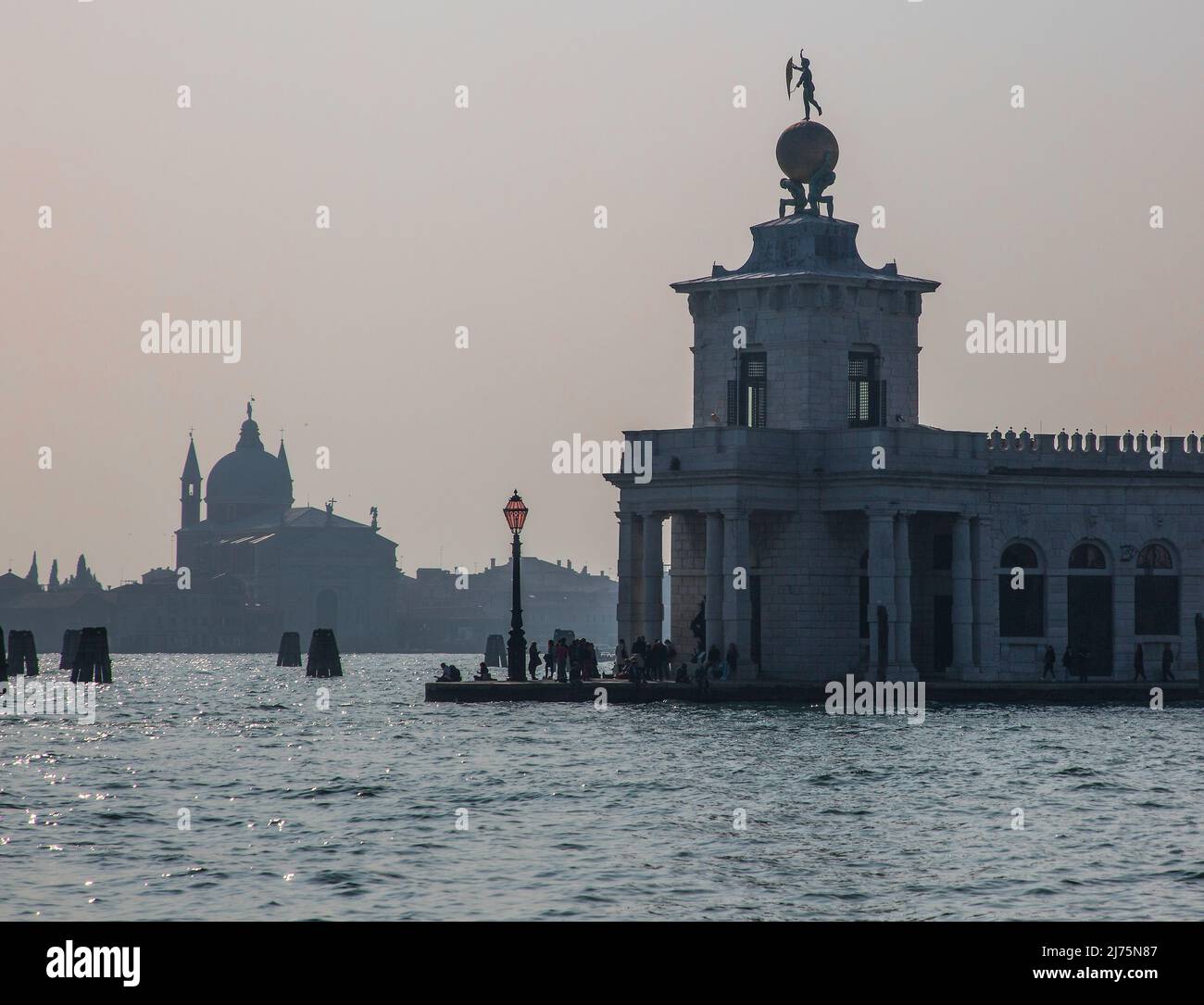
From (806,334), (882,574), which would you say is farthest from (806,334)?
(882,574)

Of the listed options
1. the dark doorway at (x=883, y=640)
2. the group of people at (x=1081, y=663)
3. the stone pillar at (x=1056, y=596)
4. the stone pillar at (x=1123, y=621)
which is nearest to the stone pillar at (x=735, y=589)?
the dark doorway at (x=883, y=640)

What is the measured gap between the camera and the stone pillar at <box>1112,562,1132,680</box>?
202 ft

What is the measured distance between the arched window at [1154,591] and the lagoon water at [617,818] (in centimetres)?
Result: 818

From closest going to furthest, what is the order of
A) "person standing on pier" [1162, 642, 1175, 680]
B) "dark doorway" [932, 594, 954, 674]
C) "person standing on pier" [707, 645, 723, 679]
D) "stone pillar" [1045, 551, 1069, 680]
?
"person standing on pier" [707, 645, 723, 679]
"dark doorway" [932, 594, 954, 674]
"person standing on pier" [1162, 642, 1175, 680]
"stone pillar" [1045, 551, 1069, 680]

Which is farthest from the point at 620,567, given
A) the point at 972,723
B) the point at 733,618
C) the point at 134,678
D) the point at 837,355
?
the point at 134,678

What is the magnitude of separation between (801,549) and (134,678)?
6162 centimetres

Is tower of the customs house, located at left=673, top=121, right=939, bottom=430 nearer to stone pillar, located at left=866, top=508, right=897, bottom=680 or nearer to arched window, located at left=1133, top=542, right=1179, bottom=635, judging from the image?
stone pillar, located at left=866, top=508, right=897, bottom=680

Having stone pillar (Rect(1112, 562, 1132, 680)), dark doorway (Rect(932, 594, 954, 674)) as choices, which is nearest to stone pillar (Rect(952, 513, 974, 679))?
dark doorway (Rect(932, 594, 954, 674))

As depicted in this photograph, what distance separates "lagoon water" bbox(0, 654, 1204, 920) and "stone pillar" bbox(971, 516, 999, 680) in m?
6.00

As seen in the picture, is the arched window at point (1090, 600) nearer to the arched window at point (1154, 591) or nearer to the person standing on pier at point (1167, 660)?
the arched window at point (1154, 591)

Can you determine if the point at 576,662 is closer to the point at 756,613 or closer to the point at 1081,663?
the point at 756,613

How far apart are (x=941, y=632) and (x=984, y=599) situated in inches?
61.5

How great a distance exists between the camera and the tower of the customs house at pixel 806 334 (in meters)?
60.9

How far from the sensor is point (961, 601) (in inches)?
2349
